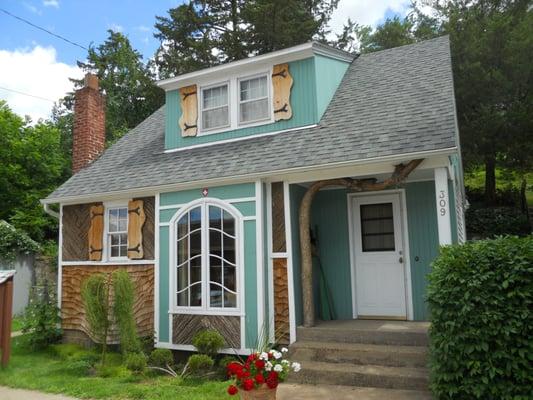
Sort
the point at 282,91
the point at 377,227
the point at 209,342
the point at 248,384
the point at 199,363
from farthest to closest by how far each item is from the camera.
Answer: the point at 282,91, the point at 377,227, the point at 209,342, the point at 199,363, the point at 248,384

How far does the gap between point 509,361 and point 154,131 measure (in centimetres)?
918

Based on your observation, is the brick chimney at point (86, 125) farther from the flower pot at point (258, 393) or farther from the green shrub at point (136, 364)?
the flower pot at point (258, 393)

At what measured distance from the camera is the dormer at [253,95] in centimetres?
842

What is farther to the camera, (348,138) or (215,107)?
(215,107)

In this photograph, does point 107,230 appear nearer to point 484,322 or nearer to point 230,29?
point 484,322

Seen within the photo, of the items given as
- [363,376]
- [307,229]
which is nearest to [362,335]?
[363,376]

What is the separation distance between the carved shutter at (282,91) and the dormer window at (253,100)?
0.74 ft

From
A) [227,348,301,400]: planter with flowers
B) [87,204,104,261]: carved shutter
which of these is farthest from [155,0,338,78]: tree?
[227,348,301,400]: planter with flowers

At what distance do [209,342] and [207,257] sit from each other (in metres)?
1.43

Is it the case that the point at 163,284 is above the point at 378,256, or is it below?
below

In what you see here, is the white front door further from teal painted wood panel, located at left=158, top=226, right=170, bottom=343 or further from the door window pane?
teal painted wood panel, located at left=158, top=226, right=170, bottom=343

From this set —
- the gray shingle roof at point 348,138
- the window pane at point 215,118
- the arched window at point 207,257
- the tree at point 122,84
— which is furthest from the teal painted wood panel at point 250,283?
the tree at point 122,84

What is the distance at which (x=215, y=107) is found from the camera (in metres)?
9.21

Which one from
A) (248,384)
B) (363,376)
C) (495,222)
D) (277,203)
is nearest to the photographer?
(248,384)
